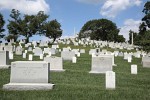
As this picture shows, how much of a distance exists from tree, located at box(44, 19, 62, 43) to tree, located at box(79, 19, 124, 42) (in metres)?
45.2

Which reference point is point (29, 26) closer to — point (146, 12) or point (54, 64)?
point (146, 12)

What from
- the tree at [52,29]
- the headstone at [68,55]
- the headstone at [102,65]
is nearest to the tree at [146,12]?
the tree at [52,29]

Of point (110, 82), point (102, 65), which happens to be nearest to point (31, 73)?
point (110, 82)

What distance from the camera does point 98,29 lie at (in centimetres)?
13450

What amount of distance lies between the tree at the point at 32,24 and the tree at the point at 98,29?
51.4 meters

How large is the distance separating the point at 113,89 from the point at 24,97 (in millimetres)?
4200

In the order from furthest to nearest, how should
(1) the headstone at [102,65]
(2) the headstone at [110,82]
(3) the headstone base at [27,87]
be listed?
1. (1) the headstone at [102,65]
2. (2) the headstone at [110,82]
3. (3) the headstone base at [27,87]

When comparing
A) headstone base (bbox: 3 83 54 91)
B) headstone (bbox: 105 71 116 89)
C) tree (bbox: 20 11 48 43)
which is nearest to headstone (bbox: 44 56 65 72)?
headstone (bbox: 105 71 116 89)

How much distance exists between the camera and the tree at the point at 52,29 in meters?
73.7

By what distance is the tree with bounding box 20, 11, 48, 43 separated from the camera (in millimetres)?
71231

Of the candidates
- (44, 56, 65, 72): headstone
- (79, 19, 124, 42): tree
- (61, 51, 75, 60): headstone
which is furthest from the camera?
(79, 19, 124, 42): tree

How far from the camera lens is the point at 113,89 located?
14.4m

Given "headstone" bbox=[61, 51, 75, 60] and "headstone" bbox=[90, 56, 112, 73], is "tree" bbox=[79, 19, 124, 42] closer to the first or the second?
"headstone" bbox=[61, 51, 75, 60]

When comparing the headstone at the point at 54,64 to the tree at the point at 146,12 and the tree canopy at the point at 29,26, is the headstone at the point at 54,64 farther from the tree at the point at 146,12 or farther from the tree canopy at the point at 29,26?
the tree at the point at 146,12
